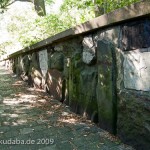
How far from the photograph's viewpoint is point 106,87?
285 centimetres

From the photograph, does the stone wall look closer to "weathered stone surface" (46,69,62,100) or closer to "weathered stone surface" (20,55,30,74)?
"weathered stone surface" (46,69,62,100)

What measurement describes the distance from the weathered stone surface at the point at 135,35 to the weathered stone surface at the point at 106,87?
0.24 m

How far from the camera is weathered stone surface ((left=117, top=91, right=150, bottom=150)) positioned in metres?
2.30

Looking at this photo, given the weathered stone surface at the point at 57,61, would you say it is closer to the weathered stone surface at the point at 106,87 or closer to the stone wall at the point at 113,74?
the stone wall at the point at 113,74

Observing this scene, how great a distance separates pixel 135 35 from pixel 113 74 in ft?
1.73

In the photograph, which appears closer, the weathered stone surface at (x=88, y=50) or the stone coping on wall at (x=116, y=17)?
the stone coping on wall at (x=116, y=17)

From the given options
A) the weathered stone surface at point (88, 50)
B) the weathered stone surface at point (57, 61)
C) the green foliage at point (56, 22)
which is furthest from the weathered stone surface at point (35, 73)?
the weathered stone surface at point (88, 50)

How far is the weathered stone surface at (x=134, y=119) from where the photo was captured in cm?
230

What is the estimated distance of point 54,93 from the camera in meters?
4.71

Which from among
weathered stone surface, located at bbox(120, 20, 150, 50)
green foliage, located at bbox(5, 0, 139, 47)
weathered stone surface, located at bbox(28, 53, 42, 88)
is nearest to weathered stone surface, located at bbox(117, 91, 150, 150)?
weathered stone surface, located at bbox(120, 20, 150, 50)

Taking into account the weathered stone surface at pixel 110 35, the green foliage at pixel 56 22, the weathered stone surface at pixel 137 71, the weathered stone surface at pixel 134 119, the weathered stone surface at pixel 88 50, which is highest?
the green foliage at pixel 56 22

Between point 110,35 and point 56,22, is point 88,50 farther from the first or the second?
point 56,22

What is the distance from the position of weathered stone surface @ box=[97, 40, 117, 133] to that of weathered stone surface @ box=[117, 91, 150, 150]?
112 mm

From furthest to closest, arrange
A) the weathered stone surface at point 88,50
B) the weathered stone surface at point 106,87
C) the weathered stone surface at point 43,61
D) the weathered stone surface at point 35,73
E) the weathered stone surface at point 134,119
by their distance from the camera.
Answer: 1. the weathered stone surface at point 35,73
2. the weathered stone surface at point 43,61
3. the weathered stone surface at point 88,50
4. the weathered stone surface at point 106,87
5. the weathered stone surface at point 134,119
